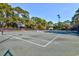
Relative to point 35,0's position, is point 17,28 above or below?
below

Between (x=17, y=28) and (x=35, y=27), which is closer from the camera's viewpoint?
(x=17, y=28)

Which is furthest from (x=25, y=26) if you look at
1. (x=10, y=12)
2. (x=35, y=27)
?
(x=10, y=12)

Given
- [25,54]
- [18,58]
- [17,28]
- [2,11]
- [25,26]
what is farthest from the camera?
[25,26]

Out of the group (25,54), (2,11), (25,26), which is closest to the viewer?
(25,54)

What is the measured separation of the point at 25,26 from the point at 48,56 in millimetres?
17577

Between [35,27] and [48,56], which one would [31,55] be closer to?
[48,56]

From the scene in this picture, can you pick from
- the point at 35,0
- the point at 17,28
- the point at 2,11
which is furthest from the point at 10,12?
the point at 35,0

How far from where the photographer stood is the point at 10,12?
48.2ft

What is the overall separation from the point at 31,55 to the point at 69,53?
1227 millimetres

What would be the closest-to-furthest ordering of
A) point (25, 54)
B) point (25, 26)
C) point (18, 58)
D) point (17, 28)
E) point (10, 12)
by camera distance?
point (18, 58), point (25, 54), point (10, 12), point (17, 28), point (25, 26)

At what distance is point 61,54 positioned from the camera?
5.70m

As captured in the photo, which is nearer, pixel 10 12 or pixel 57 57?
pixel 57 57

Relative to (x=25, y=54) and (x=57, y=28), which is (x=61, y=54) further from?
(x=57, y=28)

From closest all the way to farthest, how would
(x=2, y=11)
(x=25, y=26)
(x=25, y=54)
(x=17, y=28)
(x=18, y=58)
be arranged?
(x=18, y=58) → (x=25, y=54) → (x=2, y=11) → (x=17, y=28) → (x=25, y=26)
